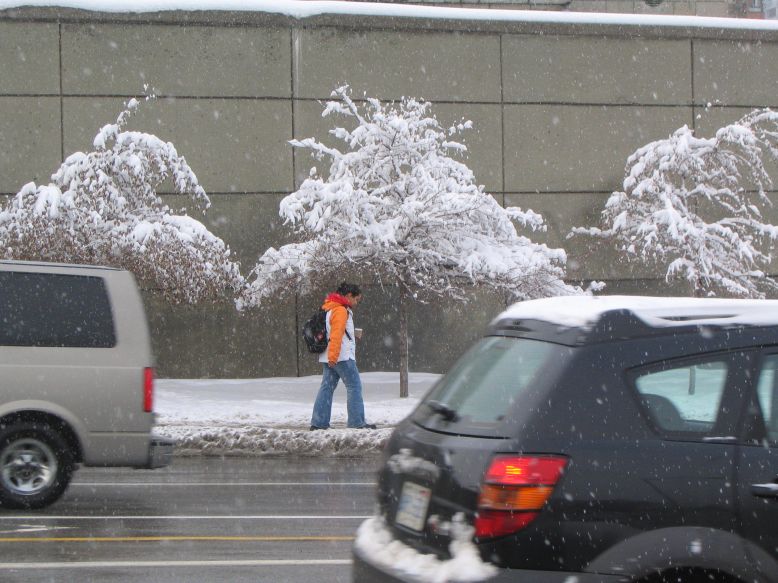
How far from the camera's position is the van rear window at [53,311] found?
930 cm

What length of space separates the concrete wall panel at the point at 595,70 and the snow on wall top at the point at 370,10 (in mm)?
353

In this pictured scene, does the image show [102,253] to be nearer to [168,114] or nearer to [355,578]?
[168,114]

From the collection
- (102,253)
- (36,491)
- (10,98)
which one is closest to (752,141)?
(102,253)

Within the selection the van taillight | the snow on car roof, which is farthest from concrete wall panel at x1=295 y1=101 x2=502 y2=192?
the snow on car roof

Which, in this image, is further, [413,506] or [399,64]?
[399,64]

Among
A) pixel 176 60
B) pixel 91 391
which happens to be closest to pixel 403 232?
pixel 176 60

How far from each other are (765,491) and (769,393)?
390mm

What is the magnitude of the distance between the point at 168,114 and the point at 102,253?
15.5ft

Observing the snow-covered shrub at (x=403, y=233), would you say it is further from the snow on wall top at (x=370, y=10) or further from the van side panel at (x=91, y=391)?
the van side panel at (x=91, y=391)

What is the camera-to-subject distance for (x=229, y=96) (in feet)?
67.3

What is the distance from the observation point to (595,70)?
21.9m

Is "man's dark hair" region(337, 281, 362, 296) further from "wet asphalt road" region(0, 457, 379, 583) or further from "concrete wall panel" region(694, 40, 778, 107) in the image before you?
"concrete wall panel" region(694, 40, 778, 107)

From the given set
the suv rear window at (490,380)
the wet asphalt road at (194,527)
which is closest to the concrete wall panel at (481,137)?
the wet asphalt road at (194,527)

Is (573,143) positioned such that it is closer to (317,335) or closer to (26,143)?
(317,335)
